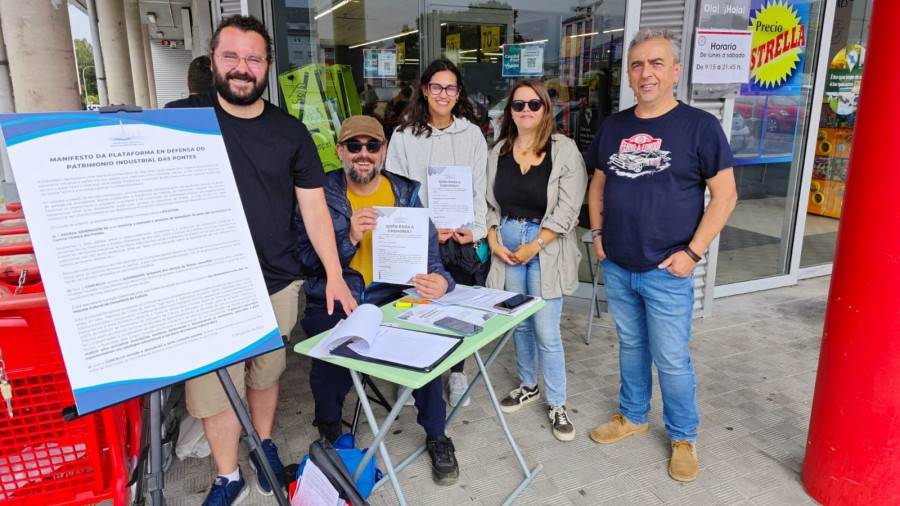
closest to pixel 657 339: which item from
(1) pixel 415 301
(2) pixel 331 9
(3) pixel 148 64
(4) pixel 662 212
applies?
(4) pixel 662 212

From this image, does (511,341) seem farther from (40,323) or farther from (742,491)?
(40,323)

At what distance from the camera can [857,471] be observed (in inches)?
87.2

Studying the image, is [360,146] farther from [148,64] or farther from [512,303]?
[148,64]

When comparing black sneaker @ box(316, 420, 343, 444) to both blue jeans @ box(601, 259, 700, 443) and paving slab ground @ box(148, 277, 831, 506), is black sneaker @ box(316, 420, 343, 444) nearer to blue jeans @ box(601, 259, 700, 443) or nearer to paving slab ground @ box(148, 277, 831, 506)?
paving slab ground @ box(148, 277, 831, 506)

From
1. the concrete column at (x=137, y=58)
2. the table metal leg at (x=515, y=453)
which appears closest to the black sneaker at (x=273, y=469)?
the table metal leg at (x=515, y=453)

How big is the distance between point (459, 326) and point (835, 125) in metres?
6.59

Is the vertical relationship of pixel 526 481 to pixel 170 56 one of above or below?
below

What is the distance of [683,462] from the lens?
2.55m

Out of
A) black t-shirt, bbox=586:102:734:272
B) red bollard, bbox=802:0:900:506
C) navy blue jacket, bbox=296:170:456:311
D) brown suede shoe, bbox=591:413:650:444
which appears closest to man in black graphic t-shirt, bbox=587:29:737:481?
black t-shirt, bbox=586:102:734:272

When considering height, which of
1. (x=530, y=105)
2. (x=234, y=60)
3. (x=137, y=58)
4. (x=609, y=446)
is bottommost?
(x=609, y=446)

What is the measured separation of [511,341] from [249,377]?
210 centimetres

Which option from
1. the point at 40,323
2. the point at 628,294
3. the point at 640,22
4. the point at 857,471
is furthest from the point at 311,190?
the point at 640,22

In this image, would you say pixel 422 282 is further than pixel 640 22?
No

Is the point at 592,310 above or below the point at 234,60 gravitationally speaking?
below
